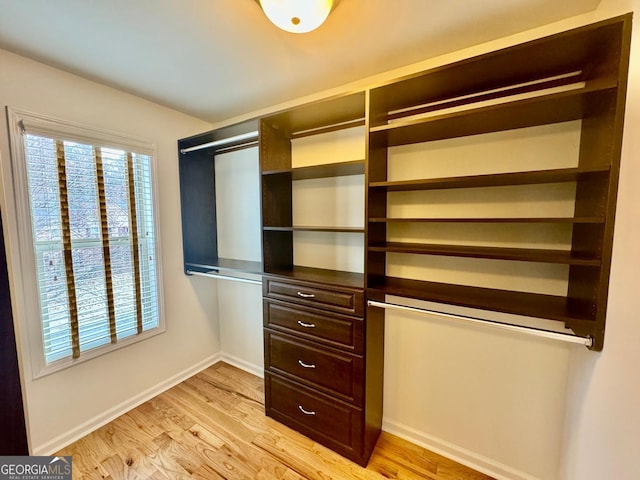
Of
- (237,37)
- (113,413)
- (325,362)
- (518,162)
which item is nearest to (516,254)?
(518,162)

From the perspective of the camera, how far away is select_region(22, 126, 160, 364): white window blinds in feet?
5.23

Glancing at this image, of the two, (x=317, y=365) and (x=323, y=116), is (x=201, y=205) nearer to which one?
(x=323, y=116)

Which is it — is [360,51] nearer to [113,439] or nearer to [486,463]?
[486,463]

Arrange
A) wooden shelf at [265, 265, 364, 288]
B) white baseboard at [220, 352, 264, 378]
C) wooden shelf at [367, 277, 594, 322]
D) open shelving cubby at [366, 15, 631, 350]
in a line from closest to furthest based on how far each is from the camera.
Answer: open shelving cubby at [366, 15, 631, 350] → wooden shelf at [367, 277, 594, 322] → wooden shelf at [265, 265, 364, 288] → white baseboard at [220, 352, 264, 378]

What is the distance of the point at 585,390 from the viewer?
113 cm

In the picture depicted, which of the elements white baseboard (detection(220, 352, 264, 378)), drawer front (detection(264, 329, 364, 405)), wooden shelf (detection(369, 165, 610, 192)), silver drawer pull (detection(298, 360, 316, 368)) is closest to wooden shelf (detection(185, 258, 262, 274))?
drawer front (detection(264, 329, 364, 405))

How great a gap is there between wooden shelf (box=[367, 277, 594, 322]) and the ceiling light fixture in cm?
129

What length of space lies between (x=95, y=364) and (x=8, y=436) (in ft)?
3.55

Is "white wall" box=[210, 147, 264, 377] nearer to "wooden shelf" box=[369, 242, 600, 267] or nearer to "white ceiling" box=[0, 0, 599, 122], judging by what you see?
"white ceiling" box=[0, 0, 599, 122]

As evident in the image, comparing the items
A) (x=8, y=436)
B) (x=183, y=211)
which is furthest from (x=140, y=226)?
(x=8, y=436)

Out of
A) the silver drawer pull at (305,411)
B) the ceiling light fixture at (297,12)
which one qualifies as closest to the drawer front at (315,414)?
the silver drawer pull at (305,411)

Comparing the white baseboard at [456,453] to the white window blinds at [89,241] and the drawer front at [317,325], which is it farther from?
the white window blinds at [89,241]

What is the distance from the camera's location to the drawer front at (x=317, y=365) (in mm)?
1562

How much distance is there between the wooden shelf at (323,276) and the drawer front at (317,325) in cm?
19
